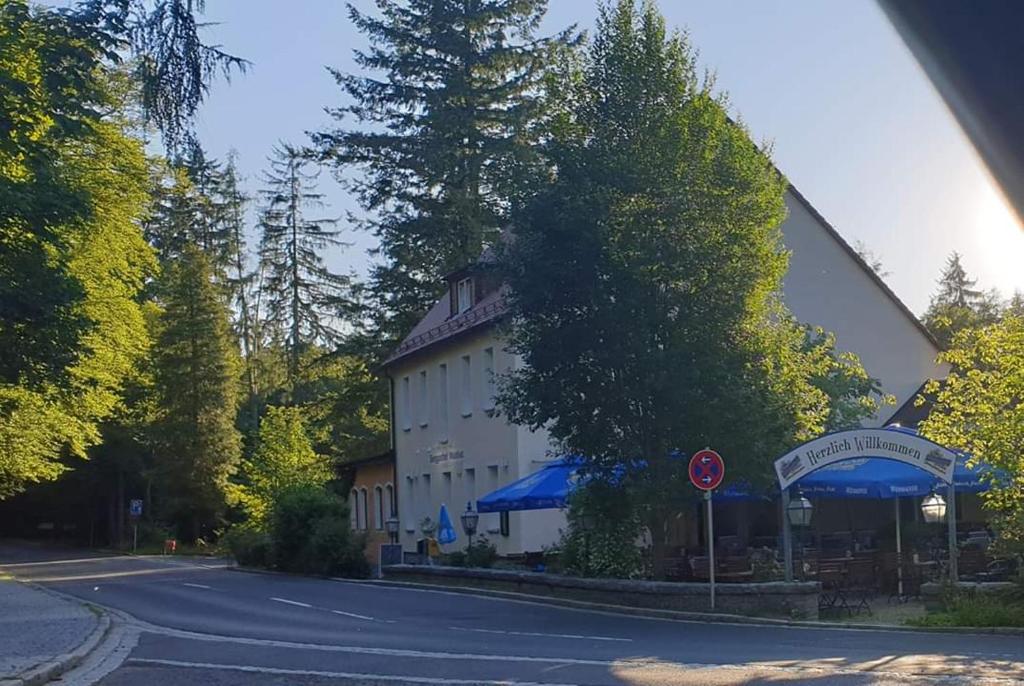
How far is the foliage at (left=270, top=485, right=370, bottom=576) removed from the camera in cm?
3788

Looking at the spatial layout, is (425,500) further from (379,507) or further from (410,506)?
(379,507)

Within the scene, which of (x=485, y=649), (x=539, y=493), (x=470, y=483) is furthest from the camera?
(x=470, y=483)

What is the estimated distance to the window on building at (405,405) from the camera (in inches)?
1815

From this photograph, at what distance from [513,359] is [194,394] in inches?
1407

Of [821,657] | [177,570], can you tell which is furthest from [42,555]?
[821,657]

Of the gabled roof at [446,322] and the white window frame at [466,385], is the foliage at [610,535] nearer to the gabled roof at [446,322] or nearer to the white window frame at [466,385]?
Answer: the gabled roof at [446,322]

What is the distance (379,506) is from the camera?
49.9 m

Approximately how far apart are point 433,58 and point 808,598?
3489 centimetres

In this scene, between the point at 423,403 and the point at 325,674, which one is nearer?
the point at 325,674

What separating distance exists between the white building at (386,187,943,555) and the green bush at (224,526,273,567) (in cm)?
549

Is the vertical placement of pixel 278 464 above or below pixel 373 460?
below

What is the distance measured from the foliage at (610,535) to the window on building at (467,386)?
47.3 ft

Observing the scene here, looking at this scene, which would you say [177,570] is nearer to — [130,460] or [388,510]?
[388,510]

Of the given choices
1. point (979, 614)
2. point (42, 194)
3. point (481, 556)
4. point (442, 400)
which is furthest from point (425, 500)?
point (979, 614)
